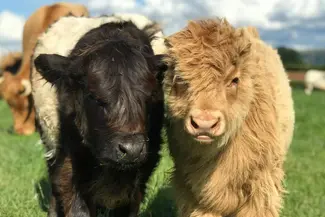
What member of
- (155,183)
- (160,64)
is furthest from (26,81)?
(160,64)

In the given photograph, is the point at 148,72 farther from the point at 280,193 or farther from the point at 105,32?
the point at 280,193

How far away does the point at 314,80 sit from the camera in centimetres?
3547

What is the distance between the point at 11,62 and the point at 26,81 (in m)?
2.45

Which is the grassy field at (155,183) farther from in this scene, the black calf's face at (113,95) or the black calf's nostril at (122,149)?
the black calf's nostril at (122,149)

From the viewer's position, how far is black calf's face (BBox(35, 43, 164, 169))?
13.3ft

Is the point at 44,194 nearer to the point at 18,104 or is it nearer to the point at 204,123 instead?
the point at 204,123

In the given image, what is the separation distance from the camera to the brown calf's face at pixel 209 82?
4098 millimetres

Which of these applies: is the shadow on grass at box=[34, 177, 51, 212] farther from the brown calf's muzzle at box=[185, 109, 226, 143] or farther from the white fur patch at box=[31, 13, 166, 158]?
the brown calf's muzzle at box=[185, 109, 226, 143]

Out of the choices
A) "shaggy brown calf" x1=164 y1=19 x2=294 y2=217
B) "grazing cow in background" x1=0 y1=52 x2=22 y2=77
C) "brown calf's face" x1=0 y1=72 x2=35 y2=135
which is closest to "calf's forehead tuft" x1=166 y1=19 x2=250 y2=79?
"shaggy brown calf" x1=164 y1=19 x2=294 y2=217

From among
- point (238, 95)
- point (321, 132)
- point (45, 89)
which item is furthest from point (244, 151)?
point (321, 132)

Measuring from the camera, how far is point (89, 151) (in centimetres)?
462

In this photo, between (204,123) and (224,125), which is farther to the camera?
(224,125)

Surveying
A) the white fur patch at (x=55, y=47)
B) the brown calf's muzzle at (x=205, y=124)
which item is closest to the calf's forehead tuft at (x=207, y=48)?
the brown calf's muzzle at (x=205, y=124)

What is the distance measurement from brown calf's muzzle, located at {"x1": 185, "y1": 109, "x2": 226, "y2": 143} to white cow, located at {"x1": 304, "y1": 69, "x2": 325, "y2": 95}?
3208 cm
